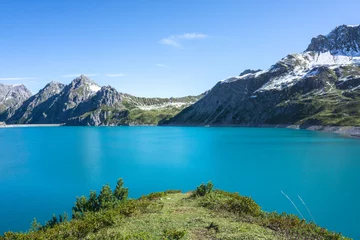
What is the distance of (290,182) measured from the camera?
58.9m

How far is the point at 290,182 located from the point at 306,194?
919 centimetres

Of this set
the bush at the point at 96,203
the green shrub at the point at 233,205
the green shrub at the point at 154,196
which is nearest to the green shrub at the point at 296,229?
the green shrub at the point at 233,205

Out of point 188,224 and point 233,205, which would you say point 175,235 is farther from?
point 233,205

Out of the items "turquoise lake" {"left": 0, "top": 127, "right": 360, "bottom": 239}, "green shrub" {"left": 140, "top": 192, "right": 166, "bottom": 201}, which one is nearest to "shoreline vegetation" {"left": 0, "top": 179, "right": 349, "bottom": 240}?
"green shrub" {"left": 140, "top": 192, "right": 166, "bottom": 201}

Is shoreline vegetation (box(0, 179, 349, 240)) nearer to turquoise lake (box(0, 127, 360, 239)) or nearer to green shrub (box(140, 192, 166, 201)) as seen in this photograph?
green shrub (box(140, 192, 166, 201))

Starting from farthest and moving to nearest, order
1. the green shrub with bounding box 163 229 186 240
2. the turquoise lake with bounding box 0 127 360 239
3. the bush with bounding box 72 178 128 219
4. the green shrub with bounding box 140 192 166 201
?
1. the turquoise lake with bounding box 0 127 360 239
2. the bush with bounding box 72 178 128 219
3. the green shrub with bounding box 140 192 166 201
4. the green shrub with bounding box 163 229 186 240

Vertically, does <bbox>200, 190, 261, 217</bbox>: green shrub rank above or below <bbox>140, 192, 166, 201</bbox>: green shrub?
above

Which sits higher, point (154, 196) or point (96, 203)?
point (154, 196)

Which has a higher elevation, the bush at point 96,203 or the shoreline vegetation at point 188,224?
the shoreline vegetation at point 188,224

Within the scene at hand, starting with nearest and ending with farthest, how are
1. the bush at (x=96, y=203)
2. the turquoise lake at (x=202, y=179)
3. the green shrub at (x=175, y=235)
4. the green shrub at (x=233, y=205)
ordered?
the green shrub at (x=175, y=235) < the green shrub at (x=233, y=205) < the bush at (x=96, y=203) < the turquoise lake at (x=202, y=179)

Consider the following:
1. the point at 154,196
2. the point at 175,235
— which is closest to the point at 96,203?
the point at 154,196

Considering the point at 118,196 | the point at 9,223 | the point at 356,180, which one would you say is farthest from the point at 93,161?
the point at 356,180

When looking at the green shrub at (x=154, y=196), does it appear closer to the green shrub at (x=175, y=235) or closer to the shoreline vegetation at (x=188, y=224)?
the shoreline vegetation at (x=188, y=224)

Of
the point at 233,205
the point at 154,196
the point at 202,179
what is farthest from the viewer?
the point at 202,179
